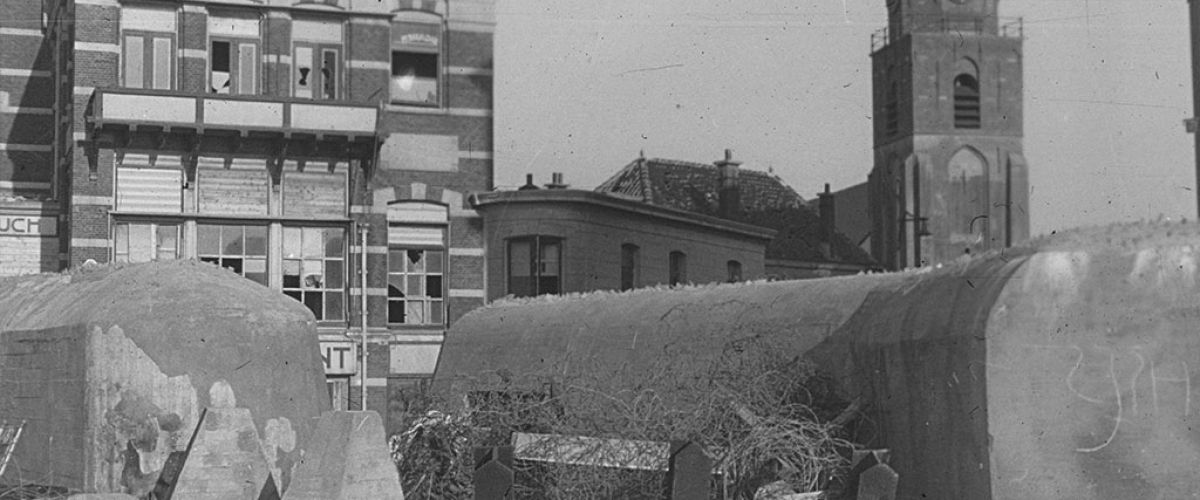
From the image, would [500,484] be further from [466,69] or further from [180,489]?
[466,69]

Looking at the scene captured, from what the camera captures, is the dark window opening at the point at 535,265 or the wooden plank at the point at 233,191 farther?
the dark window opening at the point at 535,265

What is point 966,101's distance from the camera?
80812 millimetres

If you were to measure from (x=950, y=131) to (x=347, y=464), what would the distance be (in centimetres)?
7121

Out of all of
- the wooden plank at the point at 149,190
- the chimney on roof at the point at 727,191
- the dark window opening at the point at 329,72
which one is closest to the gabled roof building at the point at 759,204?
the chimney on roof at the point at 727,191

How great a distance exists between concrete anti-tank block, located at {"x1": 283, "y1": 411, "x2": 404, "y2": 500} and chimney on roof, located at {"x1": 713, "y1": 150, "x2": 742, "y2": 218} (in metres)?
43.8

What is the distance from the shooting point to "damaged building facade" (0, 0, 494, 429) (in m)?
31.8

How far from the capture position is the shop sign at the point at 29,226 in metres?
34.3

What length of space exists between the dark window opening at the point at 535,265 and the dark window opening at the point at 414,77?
392 cm

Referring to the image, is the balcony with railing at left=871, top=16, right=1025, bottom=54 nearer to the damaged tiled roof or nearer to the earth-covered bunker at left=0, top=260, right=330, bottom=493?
the damaged tiled roof

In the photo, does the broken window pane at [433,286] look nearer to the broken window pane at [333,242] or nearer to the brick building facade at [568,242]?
the brick building facade at [568,242]

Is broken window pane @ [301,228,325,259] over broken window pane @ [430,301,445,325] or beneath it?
over

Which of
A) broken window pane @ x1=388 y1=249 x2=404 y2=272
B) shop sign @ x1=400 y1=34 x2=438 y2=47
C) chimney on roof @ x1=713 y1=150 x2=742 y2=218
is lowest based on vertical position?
broken window pane @ x1=388 y1=249 x2=404 y2=272

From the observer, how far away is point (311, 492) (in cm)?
1263

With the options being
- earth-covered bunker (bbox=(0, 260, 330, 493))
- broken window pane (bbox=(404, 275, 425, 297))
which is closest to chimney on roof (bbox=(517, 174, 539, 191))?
broken window pane (bbox=(404, 275, 425, 297))
